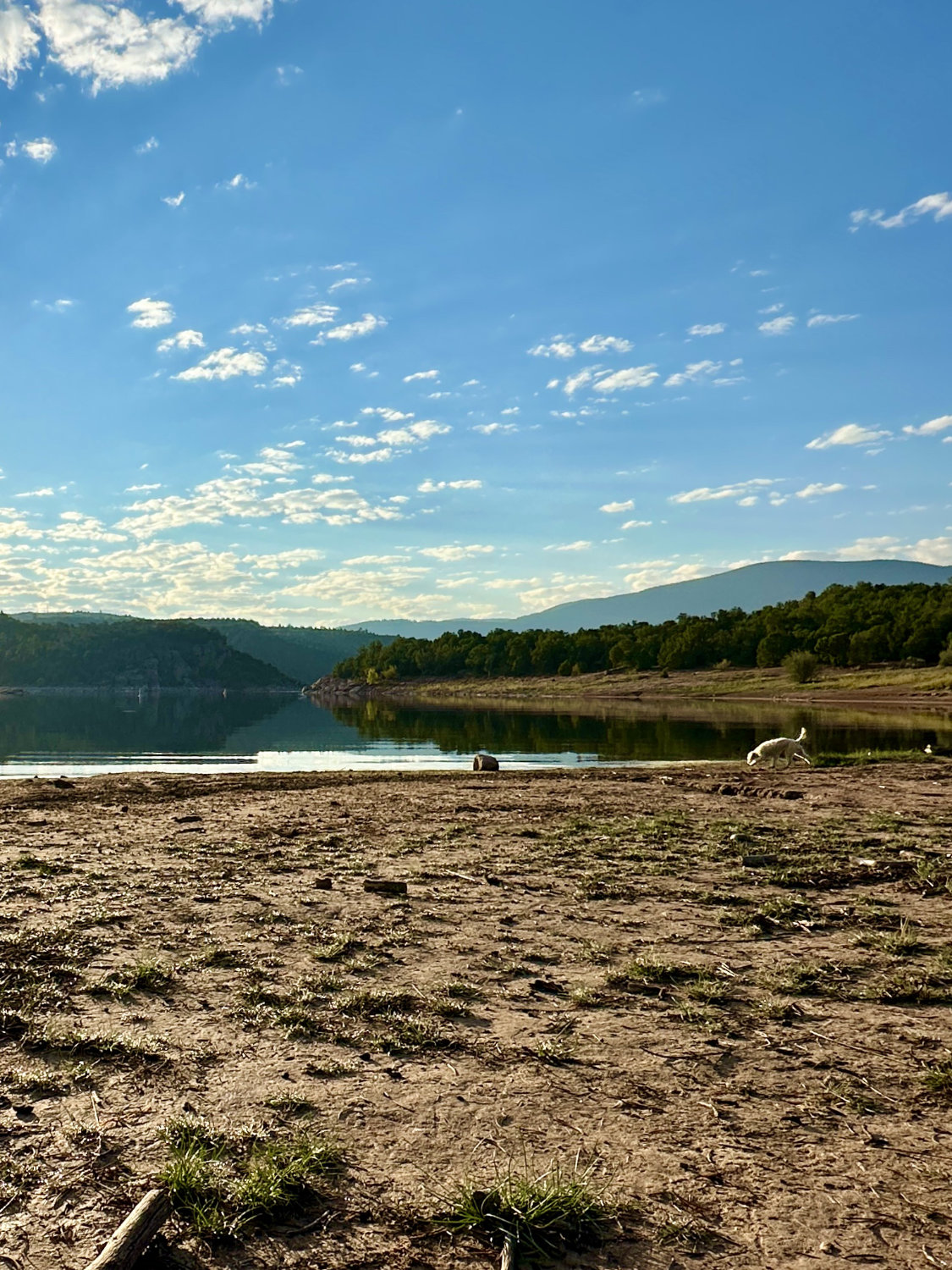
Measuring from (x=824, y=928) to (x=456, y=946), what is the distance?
13.1 feet

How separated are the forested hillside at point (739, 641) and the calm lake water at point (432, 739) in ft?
163

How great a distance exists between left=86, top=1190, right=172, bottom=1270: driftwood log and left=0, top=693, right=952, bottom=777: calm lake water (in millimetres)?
27381

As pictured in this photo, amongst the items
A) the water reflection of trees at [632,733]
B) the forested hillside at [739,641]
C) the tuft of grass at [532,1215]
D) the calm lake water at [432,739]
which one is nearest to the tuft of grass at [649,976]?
the tuft of grass at [532,1215]

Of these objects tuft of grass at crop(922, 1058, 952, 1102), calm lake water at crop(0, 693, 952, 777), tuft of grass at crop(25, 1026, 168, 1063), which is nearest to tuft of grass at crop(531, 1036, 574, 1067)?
tuft of grass at crop(922, 1058, 952, 1102)

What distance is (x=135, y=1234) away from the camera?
3768mm

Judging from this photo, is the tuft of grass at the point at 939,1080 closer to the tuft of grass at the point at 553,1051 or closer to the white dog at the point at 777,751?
the tuft of grass at the point at 553,1051

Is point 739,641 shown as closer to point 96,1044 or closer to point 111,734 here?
point 111,734

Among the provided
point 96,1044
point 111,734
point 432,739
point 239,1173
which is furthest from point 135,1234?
point 111,734

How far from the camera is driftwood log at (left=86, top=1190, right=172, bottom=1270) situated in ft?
11.8

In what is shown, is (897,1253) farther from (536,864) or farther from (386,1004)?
(536,864)

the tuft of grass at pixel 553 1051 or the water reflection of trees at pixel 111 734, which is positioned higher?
the tuft of grass at pixel 553 1051

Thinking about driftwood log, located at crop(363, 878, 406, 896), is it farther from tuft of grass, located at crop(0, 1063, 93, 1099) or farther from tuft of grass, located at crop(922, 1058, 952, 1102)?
tuft of grass, located at crop(922, 1058, 952, 1102)

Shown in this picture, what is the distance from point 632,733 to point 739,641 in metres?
98.0

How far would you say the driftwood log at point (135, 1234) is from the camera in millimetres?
3611
